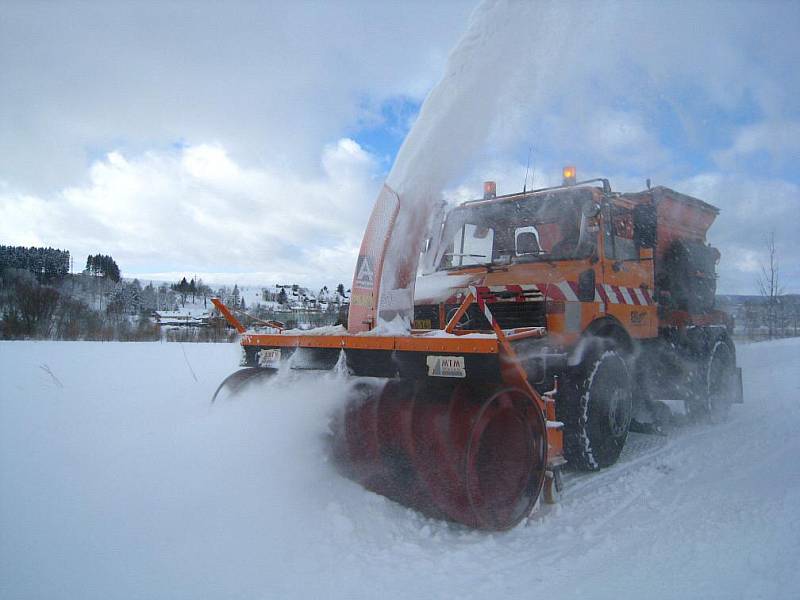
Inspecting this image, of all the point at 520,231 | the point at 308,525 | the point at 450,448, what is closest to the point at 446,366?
the point at 450,448

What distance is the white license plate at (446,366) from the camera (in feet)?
11.3

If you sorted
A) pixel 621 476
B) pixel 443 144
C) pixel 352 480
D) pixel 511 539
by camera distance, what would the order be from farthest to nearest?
pixel 621 476 → pixel 443 144 → pixel 352 480 → pixel 511 539

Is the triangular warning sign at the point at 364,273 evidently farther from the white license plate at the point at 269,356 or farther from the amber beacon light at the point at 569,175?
the amber beacon light at the point at 569,175

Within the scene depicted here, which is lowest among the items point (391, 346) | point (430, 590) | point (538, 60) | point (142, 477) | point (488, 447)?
point (430, 590)

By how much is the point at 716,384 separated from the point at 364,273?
18.4 ft

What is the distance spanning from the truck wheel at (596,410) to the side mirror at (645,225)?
1.46 m

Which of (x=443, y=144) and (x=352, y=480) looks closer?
(x=352, y=480)

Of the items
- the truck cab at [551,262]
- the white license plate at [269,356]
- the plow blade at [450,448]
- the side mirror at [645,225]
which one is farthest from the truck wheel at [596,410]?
the white license plate at [269,356]

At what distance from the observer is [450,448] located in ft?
11.2

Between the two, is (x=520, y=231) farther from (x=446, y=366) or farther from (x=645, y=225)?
(x=446, y=366)

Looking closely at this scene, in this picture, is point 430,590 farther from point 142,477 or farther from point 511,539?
point 142,477

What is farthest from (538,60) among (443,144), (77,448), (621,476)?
(77,448)

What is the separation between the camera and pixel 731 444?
5.92 metres

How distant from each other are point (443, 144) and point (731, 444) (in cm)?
448
